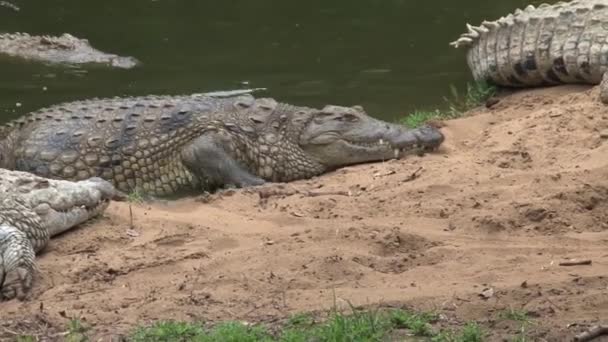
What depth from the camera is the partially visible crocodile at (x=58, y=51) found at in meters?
12.1

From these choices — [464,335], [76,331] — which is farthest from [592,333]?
[76,331]

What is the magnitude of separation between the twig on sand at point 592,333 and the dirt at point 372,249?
0.08 metres

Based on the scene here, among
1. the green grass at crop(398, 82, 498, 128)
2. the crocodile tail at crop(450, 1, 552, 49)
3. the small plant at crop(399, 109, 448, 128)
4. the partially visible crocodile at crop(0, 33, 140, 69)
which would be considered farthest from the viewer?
the partially visible crocodile at crop(0, 33, 140, 69)

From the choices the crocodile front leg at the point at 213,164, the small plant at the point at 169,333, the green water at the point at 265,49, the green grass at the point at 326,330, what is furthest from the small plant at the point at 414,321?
the green water at the point at 265,49

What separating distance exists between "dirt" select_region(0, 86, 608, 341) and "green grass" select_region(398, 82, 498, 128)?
1.48m

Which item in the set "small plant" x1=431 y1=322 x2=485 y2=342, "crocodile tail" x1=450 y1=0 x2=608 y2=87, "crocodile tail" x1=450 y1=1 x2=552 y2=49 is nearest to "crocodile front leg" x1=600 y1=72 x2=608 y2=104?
"crocodile tail" x1=450 y1=0 x2=608 y2=87

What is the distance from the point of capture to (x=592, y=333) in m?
3.89

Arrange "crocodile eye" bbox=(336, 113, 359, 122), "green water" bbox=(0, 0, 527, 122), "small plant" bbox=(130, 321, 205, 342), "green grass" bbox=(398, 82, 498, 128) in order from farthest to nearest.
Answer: "green water" bbox=(0, 0, 527, 122)
"green grass" bbox=(398, 82, 498, 128)
"crocodile eye" bbox=(336, 113, 359, 122)
"small plant" bbox=(130, 321, 205, 342)

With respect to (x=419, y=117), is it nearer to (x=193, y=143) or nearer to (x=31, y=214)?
(x=193, y=143)

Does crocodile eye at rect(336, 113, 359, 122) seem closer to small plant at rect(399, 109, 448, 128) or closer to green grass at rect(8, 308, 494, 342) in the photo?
small plant at rect(399, 109, 448, 128)

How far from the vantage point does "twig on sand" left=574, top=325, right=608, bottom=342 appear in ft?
12.7

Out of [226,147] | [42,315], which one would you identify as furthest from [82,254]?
[226,147]

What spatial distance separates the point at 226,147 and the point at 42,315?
3175mm

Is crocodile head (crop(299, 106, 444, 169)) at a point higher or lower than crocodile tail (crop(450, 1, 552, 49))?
lower
